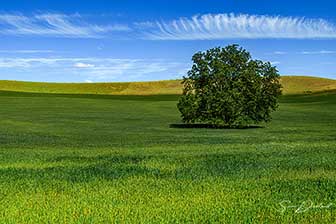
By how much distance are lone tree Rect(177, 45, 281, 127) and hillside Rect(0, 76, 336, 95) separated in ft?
340

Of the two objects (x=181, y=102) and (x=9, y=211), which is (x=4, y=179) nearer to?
(x=9, y=211)

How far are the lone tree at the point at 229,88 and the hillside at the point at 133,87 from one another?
4079 inches

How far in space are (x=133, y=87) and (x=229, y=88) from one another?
115 meters

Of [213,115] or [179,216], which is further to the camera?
[213,115]

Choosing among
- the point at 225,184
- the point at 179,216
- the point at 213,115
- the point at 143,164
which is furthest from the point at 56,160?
the point at 213,115

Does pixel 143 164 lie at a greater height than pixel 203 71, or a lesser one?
lesser

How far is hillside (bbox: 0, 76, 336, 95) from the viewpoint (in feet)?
565

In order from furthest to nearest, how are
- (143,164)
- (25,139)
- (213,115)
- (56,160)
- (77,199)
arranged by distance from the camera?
1. (213,115)
2. (25,139)
3. (56,160)
4. (143,164)
5. (77,199)

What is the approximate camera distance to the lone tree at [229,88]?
65.1 meters

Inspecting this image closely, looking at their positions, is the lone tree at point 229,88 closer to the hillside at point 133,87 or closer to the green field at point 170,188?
the green field at point 170,188

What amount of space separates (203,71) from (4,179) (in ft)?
158

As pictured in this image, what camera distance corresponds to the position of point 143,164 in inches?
975

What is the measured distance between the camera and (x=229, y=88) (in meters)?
65.4

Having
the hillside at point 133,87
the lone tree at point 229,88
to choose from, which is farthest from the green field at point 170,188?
the hillside at point 133,87
